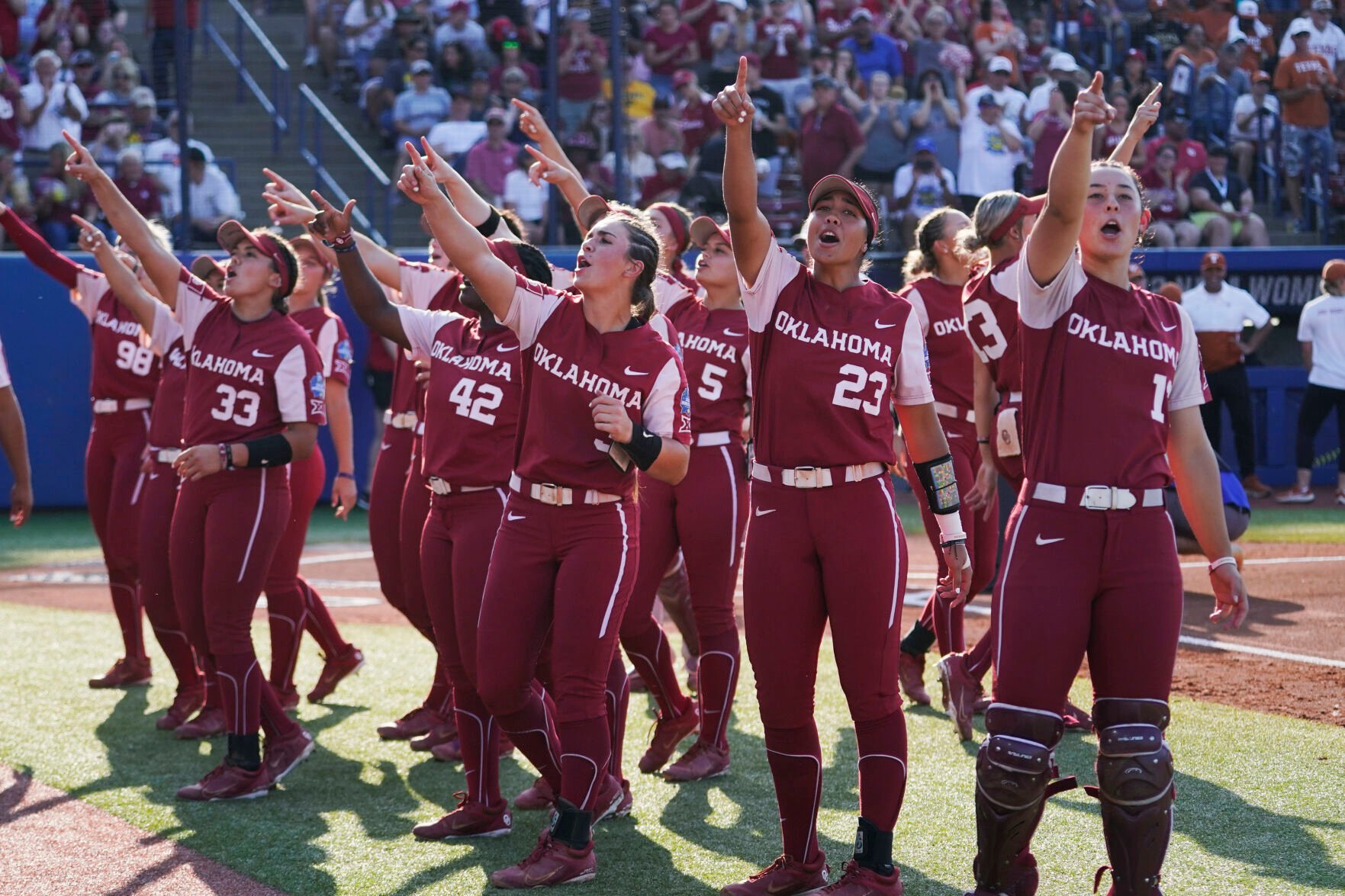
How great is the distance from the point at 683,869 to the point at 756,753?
5.14 ft

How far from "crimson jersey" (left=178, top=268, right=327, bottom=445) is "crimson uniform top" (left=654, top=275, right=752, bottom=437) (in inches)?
58.2

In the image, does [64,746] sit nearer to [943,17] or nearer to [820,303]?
[820,303]

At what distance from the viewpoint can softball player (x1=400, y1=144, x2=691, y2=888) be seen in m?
4.82

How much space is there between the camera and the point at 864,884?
4449mm

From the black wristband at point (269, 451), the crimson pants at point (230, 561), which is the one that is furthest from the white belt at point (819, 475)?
the crimson pants at point (230, 561)

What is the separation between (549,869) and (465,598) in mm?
1028

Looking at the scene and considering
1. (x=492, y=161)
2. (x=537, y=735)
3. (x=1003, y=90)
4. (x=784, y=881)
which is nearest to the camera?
(x=784, y=881)

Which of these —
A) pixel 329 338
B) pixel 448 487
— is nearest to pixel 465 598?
pixel 448 487

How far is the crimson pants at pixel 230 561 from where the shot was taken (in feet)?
19.6

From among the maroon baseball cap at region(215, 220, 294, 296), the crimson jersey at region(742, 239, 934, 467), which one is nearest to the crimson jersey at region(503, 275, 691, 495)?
the crimson jersey at region(742, 239, 934, 467)

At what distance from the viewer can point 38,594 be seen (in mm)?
10727

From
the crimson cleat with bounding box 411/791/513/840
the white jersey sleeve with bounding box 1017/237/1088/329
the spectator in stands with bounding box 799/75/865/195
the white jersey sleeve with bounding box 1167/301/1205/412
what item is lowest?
the crimson cleat with bounding box 411/791/513/840

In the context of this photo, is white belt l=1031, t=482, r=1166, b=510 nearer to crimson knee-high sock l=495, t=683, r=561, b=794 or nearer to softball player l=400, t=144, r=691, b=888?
softball player l=400, t=144, r=691, b=888

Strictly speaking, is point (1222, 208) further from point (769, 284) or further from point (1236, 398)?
point (769, 284)
